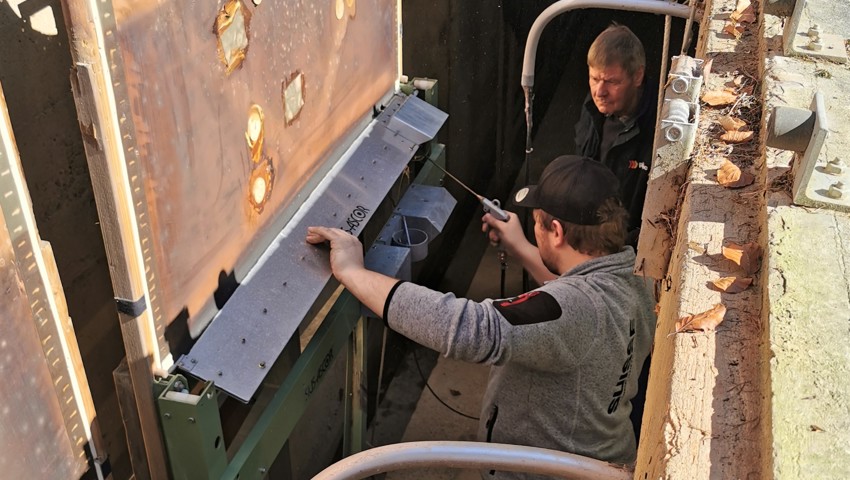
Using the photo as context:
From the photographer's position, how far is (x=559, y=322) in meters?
2.14

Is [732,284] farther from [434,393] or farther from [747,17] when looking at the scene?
[434,393]

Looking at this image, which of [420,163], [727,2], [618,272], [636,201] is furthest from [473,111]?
[618,272]

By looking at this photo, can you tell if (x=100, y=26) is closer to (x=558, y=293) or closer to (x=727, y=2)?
(x=558, y=293)

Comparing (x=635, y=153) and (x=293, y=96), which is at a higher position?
(x=293, y=96)

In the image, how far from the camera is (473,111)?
195 inches

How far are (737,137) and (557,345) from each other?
2.69 ft

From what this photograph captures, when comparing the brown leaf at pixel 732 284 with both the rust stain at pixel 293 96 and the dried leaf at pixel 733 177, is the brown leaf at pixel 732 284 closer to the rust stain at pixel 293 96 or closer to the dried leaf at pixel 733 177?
the dried leaf at pixel 733 177

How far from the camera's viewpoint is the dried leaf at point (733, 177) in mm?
1438

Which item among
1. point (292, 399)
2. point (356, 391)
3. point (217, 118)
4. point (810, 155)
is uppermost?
point (810, 155)

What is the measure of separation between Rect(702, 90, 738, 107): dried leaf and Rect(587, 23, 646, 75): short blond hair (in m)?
1.91

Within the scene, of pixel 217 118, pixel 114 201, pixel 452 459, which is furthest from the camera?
pixel 217 118

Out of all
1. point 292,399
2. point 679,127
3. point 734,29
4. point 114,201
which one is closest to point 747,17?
point 734,29

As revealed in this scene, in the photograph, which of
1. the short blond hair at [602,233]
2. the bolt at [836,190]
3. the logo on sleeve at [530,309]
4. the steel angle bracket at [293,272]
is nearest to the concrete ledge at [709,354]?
the bolt at [836,190]

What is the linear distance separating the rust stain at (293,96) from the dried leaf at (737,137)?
1150 mm
